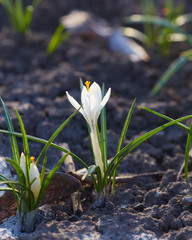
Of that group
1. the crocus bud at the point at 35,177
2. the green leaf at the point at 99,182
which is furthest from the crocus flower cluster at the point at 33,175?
the green leaf at the point at 99,182

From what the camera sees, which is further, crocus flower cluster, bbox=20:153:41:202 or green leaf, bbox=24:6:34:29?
green leaf, bbox=24:6:34:29

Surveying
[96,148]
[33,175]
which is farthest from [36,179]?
[96,148]

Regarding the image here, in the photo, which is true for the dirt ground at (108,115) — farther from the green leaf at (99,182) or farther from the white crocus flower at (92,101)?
the white crocus flower at (92,101)

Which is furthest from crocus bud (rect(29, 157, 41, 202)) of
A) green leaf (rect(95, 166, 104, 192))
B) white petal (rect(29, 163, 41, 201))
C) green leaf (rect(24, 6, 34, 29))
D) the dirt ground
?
green leaf (rect(24, 6, 34, 29))

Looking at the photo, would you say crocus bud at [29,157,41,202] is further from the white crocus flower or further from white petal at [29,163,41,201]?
the white crocus flower

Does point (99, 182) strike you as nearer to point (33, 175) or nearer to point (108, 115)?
point (33, 175)

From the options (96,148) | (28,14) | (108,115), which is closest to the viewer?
(96,148)

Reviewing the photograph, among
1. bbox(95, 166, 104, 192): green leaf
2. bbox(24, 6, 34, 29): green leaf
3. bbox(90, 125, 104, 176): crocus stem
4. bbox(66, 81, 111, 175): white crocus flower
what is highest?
bbox(24, 6, 34, 29): green leaf

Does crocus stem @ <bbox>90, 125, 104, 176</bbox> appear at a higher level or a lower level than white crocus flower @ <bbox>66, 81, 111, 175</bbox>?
lower
